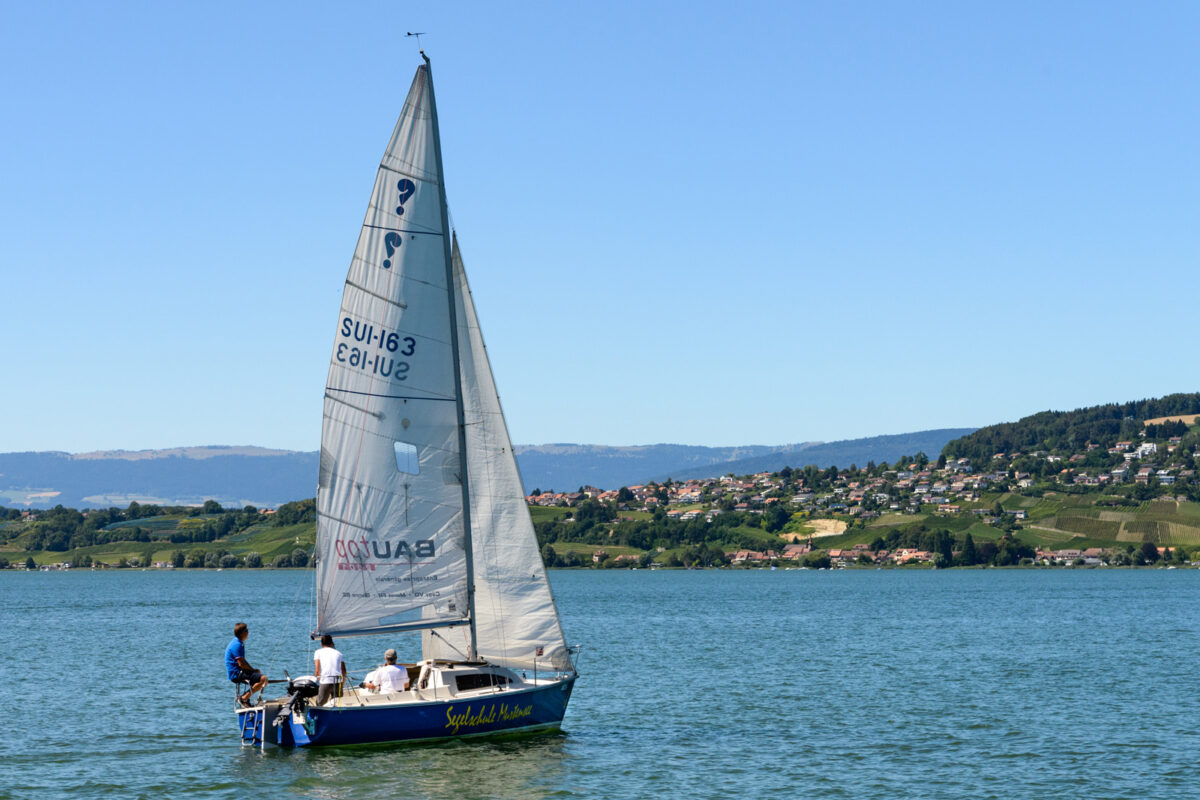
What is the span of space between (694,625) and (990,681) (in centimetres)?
4061

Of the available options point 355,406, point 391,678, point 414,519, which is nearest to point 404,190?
point 355,406

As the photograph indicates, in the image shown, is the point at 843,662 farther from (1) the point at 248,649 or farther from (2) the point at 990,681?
(1) the point at 248,649

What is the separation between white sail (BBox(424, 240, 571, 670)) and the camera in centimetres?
3453

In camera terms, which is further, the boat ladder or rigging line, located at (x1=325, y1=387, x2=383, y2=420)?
the boat ladder

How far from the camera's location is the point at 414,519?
33.8 meters

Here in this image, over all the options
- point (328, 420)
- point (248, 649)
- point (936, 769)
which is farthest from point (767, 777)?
point (248, 649)

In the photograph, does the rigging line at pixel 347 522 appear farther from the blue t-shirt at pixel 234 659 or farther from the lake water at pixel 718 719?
the lake water at pixel 718 719

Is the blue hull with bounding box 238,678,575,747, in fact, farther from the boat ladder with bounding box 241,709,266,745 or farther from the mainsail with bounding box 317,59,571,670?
the mainsail with bounding box 317,59,571,670

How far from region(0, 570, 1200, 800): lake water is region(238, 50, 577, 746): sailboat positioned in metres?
1.46

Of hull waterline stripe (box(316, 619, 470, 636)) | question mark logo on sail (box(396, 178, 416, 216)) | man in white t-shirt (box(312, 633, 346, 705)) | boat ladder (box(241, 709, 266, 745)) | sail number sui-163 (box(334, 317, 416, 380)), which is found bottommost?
boat ladder (box(241, 709, 266, 745))

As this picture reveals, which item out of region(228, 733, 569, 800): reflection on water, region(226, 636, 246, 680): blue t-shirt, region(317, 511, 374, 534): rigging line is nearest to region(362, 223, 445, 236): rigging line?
region(317, 511, 374, 534): rigging line

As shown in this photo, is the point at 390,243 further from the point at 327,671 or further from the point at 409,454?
the point at 327,671

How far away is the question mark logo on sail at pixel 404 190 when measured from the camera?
3297cm

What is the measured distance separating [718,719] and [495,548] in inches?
476
